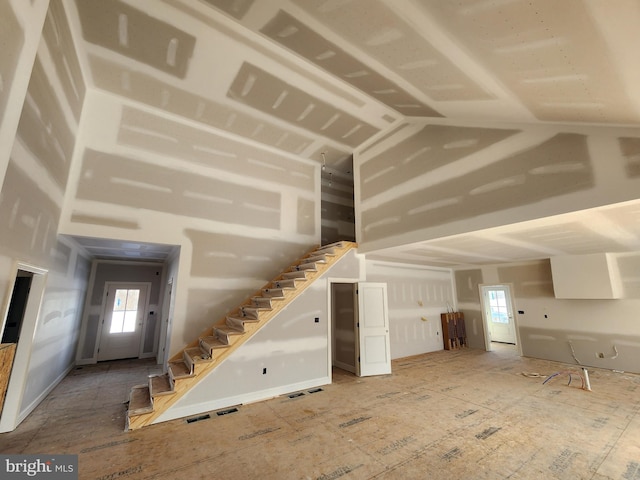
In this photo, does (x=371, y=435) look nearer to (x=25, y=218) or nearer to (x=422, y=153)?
(x=422, y=153)

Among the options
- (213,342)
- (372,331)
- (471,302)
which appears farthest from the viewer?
(471,302)

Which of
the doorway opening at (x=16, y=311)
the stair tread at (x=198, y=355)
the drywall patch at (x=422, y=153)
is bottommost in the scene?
the stair tread at (x=198, y=355)

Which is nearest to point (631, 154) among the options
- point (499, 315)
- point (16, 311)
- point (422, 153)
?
point (422, 153)

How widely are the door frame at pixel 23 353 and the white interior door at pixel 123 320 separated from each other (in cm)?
346

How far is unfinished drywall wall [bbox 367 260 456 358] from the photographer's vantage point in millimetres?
6809

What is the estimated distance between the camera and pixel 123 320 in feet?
22.5

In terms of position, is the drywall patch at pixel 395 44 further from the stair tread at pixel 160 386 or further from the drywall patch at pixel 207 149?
the stair tread at pixel 160 386

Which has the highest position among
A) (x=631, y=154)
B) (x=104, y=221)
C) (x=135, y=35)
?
(x=135, y=35)

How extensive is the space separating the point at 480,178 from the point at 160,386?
18.5 ft

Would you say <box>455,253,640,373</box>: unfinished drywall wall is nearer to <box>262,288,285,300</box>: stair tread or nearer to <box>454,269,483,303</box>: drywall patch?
<box>454,269,483,303</box>: drywall patch

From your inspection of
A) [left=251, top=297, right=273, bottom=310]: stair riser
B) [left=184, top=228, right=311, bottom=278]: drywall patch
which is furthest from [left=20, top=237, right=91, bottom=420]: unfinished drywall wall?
[left=251, top=297, right=273, bottom=310]: stair riser

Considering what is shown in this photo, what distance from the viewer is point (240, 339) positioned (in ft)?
13.3

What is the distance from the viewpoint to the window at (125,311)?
676 centimetres

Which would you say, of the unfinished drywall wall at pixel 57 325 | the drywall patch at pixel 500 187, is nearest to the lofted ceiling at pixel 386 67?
the drywall patch at pixel 500 187
